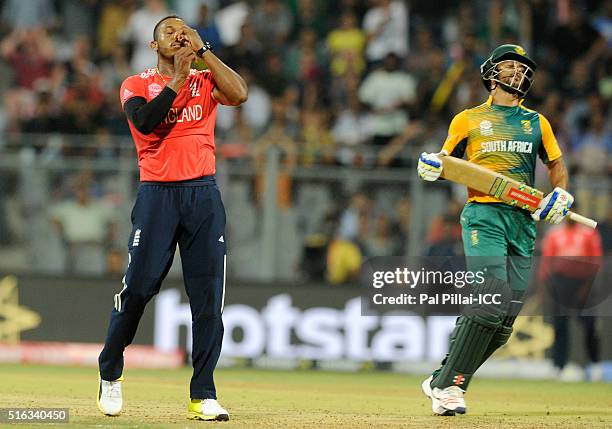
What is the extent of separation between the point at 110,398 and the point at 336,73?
10.4 meters

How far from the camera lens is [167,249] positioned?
795cm

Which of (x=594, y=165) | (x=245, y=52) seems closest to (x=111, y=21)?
(x=245, y=52)

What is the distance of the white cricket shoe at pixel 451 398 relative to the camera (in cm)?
855

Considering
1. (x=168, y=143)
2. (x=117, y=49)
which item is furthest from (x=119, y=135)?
(x=168, y=143)

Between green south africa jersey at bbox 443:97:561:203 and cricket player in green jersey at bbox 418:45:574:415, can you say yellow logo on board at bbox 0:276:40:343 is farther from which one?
green south africa jersey at bbox 443:97:561:203

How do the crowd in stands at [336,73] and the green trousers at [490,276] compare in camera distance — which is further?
the crowd in stands at [336,73]

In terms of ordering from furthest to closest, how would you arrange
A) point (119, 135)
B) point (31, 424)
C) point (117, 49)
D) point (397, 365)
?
point (117, 49), point (119, 135), point (397, 365), point (31, 424)

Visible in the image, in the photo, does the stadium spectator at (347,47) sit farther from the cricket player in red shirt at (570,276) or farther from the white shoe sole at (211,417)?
the white shoe sole at (211,417)

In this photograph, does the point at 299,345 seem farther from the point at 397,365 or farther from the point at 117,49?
the point at 117,49

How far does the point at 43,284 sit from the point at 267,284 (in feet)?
9.20

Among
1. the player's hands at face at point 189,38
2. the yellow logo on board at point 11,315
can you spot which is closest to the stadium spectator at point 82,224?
the yellow logo on board at point 11,315

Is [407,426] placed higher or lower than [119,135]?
lower

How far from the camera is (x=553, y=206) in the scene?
851 cm

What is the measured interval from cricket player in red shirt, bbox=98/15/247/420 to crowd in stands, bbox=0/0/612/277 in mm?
7036
